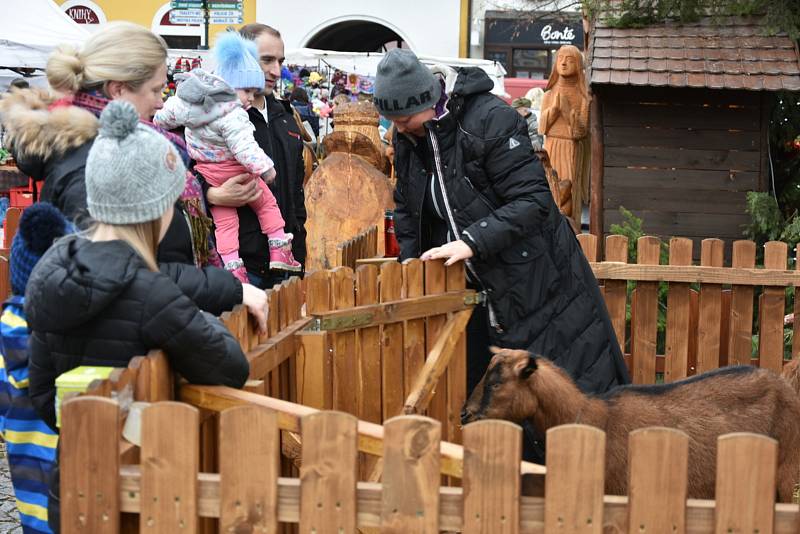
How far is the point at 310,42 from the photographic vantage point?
31.3 metres

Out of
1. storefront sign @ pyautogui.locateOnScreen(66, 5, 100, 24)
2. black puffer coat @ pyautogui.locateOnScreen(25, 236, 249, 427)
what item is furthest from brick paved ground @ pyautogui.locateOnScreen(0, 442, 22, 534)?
storefront sign @ pyautogui.locateOnScreen(66, 5, 100, 24)

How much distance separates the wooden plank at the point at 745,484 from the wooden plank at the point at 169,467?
1.20 m

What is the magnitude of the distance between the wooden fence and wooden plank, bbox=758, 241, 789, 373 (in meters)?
4.15

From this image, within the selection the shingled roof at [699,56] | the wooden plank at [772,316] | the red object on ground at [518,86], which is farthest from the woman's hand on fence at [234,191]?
the red object on ground at [518,86]

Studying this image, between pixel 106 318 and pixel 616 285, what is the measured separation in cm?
425

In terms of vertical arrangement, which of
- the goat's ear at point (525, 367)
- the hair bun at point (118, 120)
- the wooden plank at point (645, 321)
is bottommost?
the wooden plank at point (645, 321)

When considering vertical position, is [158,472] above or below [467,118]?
below

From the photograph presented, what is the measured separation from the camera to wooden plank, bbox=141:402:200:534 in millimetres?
2574

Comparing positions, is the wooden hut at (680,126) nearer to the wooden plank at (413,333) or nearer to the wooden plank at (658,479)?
the wooden plank at (413,333)

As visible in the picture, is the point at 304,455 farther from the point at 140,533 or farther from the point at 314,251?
the point at 314,251

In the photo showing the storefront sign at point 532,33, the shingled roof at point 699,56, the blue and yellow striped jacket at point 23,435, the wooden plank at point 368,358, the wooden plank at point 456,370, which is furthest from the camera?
the storefront sign at point 532,33

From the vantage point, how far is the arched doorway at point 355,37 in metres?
31.7

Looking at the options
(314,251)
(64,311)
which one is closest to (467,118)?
(64,311)

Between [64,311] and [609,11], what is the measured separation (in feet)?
29.2
